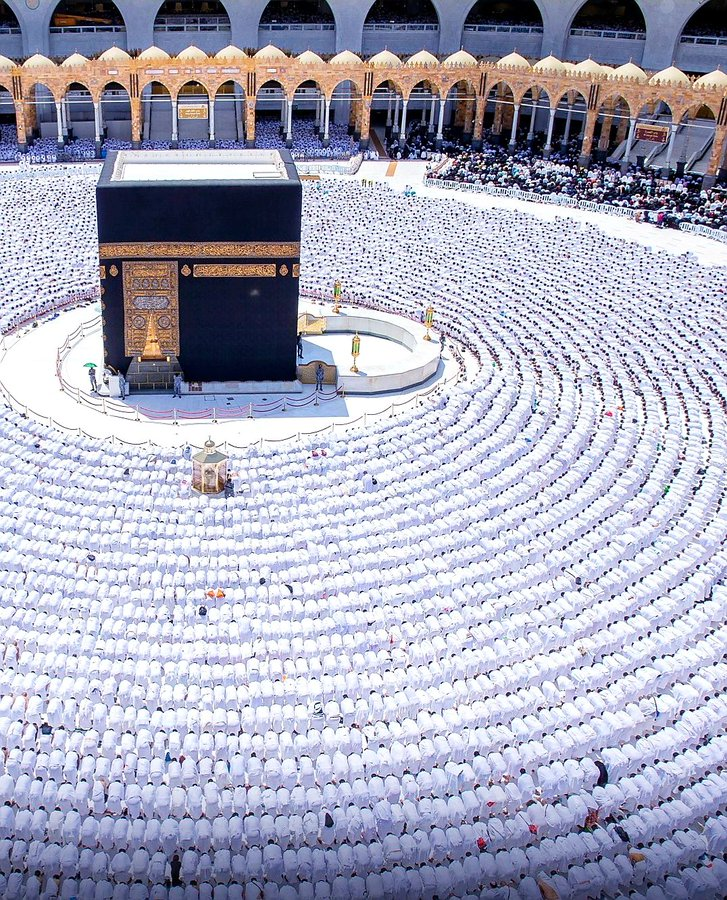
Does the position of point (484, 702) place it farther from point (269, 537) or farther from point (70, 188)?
point (70, 188)

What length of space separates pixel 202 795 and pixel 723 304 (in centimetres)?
2476

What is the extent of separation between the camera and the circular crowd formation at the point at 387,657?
37.6ft

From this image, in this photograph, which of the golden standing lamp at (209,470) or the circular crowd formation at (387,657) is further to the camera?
the golden standing lamp at (209,470)

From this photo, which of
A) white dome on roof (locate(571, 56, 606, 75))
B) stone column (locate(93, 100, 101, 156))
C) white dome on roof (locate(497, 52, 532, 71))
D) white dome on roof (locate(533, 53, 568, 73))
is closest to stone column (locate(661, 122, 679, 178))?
white dome on roof (locate(571, 56, 606, 75))

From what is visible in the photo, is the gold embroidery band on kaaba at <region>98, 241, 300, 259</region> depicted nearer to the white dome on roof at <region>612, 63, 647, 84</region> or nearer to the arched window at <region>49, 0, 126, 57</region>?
the white dome on roof at <region>612, 63, 647, 84</region>

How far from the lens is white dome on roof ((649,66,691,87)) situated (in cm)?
4603

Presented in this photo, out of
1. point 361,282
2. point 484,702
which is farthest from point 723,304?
point 484,702

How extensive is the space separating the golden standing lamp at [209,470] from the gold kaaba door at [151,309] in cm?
609

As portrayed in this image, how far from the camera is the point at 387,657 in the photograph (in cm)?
1455

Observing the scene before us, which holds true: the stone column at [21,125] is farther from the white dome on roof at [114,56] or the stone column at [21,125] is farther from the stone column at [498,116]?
the stone column at [498,116]

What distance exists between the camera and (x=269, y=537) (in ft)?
58.5

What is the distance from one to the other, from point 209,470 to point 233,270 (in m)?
7.10

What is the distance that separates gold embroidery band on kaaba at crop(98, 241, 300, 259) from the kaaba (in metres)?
0.03

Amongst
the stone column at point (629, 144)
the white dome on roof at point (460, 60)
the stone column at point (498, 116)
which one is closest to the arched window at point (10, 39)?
the white dome on roof at point (460, 60)
